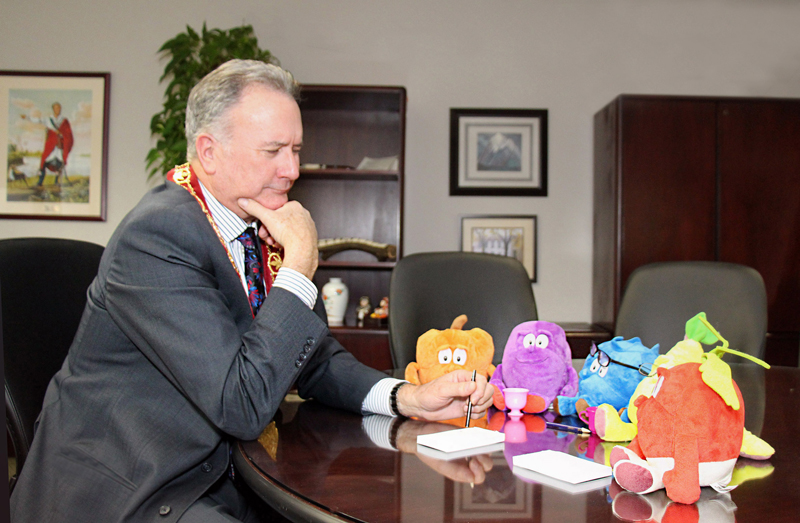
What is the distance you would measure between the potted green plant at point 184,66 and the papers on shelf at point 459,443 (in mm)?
2415

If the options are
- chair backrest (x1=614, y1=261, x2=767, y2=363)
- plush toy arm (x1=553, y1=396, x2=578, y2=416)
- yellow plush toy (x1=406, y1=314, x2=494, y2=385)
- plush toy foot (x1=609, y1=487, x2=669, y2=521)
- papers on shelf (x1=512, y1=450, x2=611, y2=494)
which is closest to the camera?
plush toy foot (x1=609, y1=487, x2=669, y2=521)

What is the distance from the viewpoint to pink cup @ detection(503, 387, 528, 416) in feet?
4.13

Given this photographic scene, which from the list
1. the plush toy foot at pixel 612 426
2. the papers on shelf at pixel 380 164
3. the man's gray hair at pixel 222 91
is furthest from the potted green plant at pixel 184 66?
the plush toy foot at pixel 612 426

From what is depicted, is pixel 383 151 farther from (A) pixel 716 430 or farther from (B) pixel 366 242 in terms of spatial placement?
(A) pixel 716 430

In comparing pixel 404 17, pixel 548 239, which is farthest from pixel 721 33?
pixel 404 17

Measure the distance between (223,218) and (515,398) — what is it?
0.71m

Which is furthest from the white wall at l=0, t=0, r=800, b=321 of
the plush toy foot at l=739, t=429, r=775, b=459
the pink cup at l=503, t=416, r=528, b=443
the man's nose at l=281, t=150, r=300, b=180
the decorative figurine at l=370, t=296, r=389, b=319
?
the plush toy foot at l=739, t=429, r=775, b=459

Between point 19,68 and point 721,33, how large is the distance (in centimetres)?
408

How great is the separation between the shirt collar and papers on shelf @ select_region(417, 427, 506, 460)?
593 millimetres

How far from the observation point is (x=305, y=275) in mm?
1196

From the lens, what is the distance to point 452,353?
54.7 inches

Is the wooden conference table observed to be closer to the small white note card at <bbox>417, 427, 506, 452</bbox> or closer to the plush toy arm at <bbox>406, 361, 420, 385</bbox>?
the small white note card at <bbox>417, 427, 506, 452</bbox>

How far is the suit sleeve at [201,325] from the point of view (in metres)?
1.05

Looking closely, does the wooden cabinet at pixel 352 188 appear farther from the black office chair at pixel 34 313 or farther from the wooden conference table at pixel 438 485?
the wooden conference table at pixel 438 485
